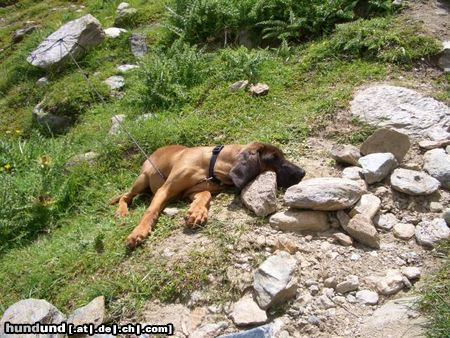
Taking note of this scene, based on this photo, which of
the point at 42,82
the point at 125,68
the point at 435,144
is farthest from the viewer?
the point at 42,82

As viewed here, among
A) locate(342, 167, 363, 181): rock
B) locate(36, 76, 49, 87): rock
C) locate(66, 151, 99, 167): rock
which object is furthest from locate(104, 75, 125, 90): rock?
locate(342, 167, 363, 181): rock

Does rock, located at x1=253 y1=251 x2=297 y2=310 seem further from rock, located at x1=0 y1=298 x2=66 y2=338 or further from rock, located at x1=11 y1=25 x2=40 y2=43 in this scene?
rock, located at x1=11 y1=25 x2=40 y2=43

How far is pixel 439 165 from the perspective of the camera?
516 cm

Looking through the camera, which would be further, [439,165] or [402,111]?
[402,111]

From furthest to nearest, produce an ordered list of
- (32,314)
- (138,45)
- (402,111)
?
(138,45) < (402,111) < (32,314)

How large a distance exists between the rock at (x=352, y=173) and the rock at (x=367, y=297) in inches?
55.3

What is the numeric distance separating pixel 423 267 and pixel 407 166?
1349mm

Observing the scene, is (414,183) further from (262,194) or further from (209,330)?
(209,330)

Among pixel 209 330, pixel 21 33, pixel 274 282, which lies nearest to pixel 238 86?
pixel 274 282

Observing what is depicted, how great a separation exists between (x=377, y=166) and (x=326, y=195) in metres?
0.80

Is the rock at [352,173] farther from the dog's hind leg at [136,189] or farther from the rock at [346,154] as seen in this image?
the dog's hind leg at [136,189]

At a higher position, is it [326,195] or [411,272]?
[326,195]

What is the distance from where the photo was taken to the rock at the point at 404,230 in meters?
4.59

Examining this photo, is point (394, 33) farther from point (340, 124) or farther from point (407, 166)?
point (407, 166)
